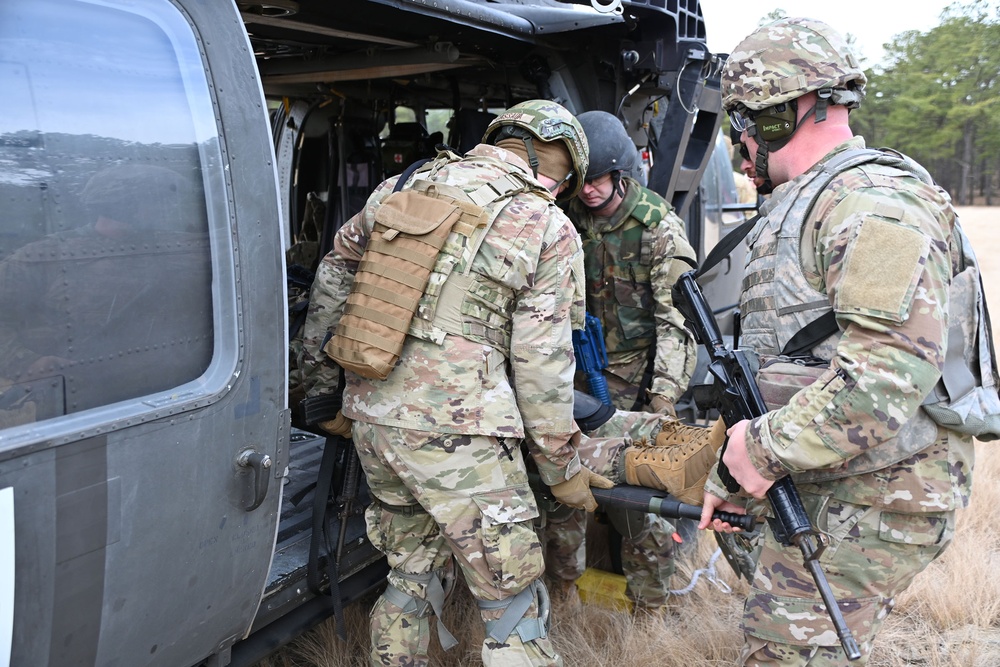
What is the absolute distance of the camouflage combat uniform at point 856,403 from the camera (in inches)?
67.3

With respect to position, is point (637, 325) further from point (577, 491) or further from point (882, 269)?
point (882, 269)

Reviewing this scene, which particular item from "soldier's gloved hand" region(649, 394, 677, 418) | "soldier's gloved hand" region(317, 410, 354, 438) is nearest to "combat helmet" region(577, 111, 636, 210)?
"soldier's gloved hand" region(649, 394, 677, 418)

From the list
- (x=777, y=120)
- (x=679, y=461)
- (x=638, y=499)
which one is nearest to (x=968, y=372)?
(x=777, y=120)

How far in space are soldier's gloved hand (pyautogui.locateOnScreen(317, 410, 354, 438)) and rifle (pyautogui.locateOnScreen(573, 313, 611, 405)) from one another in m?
1.13

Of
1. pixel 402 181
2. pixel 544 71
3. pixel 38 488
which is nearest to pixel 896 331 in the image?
pixel 402 181

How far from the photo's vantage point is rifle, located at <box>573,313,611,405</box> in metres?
3.40

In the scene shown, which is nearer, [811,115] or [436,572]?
[811,115]

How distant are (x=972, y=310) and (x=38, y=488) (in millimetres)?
2019

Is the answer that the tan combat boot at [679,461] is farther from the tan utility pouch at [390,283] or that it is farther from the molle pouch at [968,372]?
the tan utility pouch at [390,283]

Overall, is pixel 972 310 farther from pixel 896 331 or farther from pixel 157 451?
pixel 157 451

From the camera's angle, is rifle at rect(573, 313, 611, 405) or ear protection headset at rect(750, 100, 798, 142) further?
rifle at rect(573, 313, 611, 405)

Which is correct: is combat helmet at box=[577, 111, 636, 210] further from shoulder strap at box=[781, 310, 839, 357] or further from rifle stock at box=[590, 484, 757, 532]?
shoulder strap at box=[781, 310, 839, 357]

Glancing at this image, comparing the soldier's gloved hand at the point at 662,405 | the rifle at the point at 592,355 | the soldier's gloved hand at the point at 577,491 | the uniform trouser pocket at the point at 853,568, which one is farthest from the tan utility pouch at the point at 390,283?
the soldier's gloved hand at the point at 662,405

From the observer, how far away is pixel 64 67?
1502 mm
